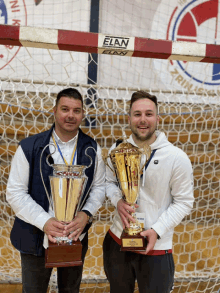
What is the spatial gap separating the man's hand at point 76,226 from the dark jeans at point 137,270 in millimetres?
209

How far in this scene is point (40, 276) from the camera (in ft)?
4.16

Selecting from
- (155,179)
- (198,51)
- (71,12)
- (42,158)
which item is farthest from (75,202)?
(71,12)

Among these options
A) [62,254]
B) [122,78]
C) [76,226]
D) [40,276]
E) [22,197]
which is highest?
[122,78]

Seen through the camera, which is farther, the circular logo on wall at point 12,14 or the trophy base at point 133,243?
the circular logo on wall at point 12,14

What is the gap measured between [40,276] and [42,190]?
41 centimetres

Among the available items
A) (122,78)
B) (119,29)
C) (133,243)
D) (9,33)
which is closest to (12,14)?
(119,29)

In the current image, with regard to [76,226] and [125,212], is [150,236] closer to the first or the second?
[125,212]

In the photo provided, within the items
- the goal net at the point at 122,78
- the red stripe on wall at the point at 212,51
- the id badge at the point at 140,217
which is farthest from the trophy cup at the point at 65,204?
the goal net at the point at 122,78

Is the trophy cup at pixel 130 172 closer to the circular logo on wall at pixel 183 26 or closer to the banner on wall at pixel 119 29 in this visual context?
the banner on wall at pixel 119 29

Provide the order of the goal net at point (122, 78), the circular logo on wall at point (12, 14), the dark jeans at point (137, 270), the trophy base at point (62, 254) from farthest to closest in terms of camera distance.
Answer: the circular logo on wall at point (12, 14) → the goal net at point (122, 78) → the dark jeans at point (137, 270) → the trophy base at point (62, 254)

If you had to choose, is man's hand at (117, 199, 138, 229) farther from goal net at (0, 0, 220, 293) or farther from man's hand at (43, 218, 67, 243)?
goal net at (0, 0, 220, 293)

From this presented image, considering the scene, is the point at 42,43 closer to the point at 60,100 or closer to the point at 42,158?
the point at 60,100

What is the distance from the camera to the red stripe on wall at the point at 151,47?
4.10 ft

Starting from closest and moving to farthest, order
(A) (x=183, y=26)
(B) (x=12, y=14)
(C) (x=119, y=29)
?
(B) (x=12, y=14)
(C) (x=119, y=29)
(A) (x=183, y=26)
